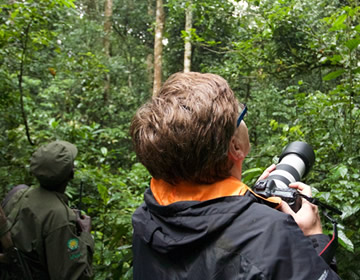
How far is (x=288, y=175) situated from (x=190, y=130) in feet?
1.90

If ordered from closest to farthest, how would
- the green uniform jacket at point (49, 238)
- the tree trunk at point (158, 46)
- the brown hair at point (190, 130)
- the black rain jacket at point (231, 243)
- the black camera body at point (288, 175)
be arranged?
the black rain jacket at point (231, 243) → the brown hair at point (190, 130) → the black camera body at point (288, 175) → the green uniform jacket at point (49, 238) → the tree trunk at point (158, 46)

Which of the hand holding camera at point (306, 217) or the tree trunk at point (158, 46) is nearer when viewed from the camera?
the hand holding camera at point (306, 217)

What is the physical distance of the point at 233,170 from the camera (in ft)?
3.23

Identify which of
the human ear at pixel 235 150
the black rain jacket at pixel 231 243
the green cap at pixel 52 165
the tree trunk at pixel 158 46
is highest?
the tree trunk at pixel 158 46

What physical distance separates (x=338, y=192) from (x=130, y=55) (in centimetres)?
1338

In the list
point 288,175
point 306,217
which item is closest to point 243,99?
point 288,175

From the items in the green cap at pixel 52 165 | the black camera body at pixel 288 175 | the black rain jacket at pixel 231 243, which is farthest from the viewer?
the green cap at pixel 52 165

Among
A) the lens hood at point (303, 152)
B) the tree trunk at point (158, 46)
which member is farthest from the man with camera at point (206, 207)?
the tree trunk at point (158, 46)

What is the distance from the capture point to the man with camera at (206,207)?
0.79 m

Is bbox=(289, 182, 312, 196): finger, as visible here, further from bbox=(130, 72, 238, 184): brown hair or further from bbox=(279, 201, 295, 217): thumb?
bbox=(130, 72, 238, 184): brown hair

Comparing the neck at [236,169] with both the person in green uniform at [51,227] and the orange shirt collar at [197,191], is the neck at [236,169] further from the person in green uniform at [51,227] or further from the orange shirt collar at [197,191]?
the person in green uniform at [51,227]

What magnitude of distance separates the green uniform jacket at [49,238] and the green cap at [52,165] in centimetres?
12

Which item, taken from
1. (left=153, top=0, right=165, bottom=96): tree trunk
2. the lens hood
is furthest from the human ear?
(left=153, top=0, right=165, bottom=96): tree trunk

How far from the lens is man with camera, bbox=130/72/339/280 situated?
0.79 m
